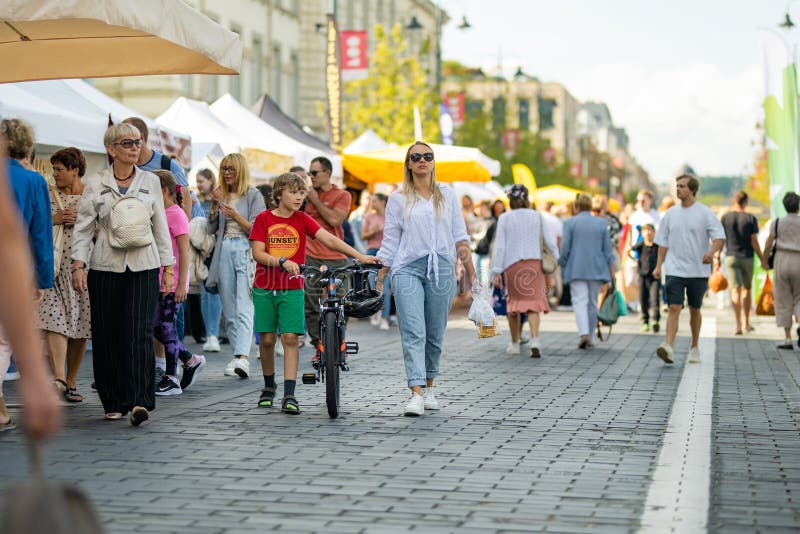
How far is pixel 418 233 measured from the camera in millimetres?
9531

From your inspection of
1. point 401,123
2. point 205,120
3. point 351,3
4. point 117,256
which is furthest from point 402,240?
point 351,3

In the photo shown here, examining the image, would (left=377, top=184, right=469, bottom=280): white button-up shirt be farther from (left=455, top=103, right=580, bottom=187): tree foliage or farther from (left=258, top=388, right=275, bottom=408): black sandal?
(left=455, top=103, right=580, bottom=187): tree foliage

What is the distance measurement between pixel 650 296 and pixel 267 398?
1116 cm

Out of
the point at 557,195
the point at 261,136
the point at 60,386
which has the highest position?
the point at 261,136

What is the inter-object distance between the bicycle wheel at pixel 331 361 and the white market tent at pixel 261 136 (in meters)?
11.0

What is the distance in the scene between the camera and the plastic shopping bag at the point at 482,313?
400 inches

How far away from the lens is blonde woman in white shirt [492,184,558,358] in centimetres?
1527

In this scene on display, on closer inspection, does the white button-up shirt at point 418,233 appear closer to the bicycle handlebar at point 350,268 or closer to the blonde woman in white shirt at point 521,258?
the bicycle handlebar at point 350,268

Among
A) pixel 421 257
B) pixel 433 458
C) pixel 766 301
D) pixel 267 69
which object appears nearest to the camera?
pixel 433 458

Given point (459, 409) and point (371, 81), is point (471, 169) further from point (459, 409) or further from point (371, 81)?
point (371, 81)

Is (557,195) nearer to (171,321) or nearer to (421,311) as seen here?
(171,321)

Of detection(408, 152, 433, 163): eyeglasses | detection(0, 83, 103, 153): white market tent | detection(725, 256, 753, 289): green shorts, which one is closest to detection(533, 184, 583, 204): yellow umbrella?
detection(725, 256, 753, 289): green shorts

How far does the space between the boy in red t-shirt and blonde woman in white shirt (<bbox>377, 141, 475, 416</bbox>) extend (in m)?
0.25

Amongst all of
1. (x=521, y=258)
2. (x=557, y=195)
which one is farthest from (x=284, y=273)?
(x=557, y=195)
